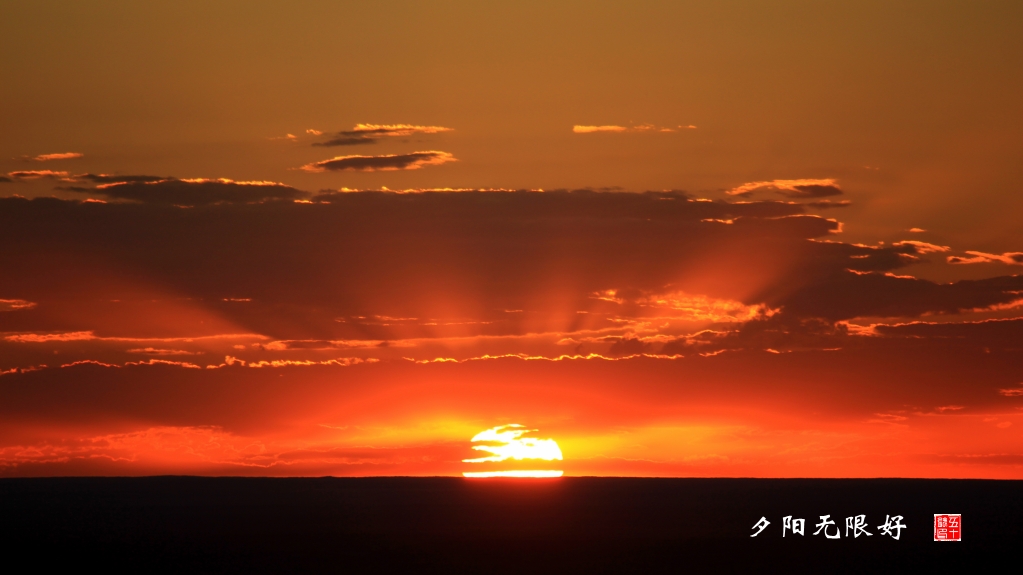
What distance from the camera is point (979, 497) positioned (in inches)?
5591

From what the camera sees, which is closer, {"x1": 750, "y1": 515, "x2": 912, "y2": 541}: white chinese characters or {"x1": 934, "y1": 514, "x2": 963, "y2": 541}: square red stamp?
{"x1": 934, "y1": 514, "x2": 963, "y2": 541}: square red stamp

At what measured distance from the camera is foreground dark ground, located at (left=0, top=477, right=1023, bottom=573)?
61.2 m

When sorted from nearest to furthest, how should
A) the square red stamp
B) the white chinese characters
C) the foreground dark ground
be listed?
the foreground dark ground → the square red stamp → the white chinese characters

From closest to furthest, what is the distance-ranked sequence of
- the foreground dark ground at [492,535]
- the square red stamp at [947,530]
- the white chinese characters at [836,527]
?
the foreground dark ground at [492,535] → the square red stamp at [947,530] → the white chinese characters at [836,527]

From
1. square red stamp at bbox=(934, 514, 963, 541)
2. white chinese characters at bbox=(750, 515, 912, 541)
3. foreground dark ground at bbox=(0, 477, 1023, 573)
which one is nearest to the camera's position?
foreground dark ground at bbox=(0, 477, 1023, 573)

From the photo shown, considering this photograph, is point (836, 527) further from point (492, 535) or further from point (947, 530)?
point (492, 535)

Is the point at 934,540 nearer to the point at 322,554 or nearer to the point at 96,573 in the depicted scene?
the point at 322,554

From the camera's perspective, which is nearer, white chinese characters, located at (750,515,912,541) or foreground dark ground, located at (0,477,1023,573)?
foreground dark ground, located at (0,477,1023,573)

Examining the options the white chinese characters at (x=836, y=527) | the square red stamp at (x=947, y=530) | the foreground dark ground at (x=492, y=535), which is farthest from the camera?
the white chinese characters at (x=836, y=527)

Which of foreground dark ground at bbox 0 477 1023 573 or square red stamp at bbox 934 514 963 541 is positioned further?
square red stamp at bbox 934 514 963 541

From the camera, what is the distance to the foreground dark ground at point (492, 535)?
61.2 metres

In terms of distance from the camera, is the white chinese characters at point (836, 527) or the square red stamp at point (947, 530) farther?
the white chinese characters at point (836, 527)

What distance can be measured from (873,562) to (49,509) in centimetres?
8310

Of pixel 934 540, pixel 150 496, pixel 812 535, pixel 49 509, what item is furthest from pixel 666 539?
pixel 150 496
